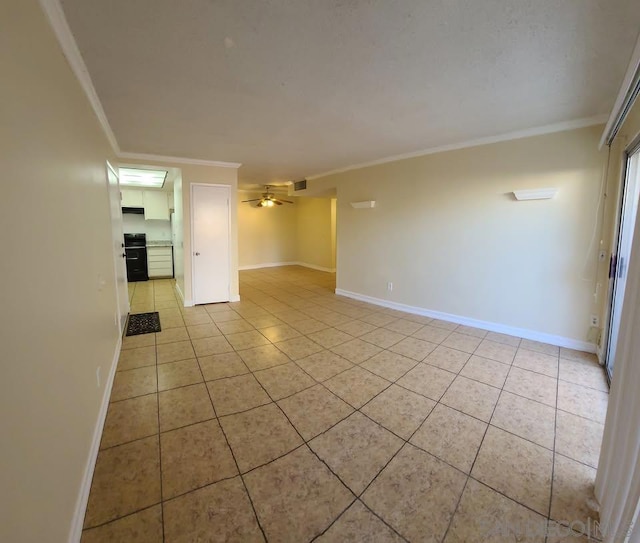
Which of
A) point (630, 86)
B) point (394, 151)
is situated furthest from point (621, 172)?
point (394, 151)

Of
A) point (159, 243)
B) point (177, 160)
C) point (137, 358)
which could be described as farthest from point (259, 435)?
point (159, 243)

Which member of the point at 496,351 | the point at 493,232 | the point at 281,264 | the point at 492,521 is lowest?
the point at 492,521

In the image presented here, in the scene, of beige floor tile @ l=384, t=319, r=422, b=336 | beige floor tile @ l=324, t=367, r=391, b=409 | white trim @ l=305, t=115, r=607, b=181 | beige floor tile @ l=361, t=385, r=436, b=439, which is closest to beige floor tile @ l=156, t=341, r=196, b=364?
beige floor tile @ l=324, t=367, r=391, b=409

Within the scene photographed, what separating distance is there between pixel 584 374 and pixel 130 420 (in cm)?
398

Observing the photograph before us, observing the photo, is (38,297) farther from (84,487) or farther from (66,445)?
(84,487)

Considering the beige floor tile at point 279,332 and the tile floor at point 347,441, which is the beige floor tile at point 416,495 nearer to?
the tile floor at point 347,441

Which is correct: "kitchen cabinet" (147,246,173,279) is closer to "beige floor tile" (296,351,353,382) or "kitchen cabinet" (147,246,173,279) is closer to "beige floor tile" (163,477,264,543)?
"beige floor tile" (296,351,353,382)

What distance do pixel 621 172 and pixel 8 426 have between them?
4545 mm

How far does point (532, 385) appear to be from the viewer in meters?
2.56

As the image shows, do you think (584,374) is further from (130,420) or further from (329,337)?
(130,420)

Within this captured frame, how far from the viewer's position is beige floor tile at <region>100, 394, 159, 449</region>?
189 cm

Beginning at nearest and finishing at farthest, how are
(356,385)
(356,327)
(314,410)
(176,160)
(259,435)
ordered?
(259,435)
(314,410)
(356,385)
(356,327)
(176,160)

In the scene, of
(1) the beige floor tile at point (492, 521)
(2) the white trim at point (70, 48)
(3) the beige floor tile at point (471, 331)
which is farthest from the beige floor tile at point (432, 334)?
(2) the white trim at point (70, 48)

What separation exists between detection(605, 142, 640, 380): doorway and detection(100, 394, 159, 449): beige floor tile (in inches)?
156
